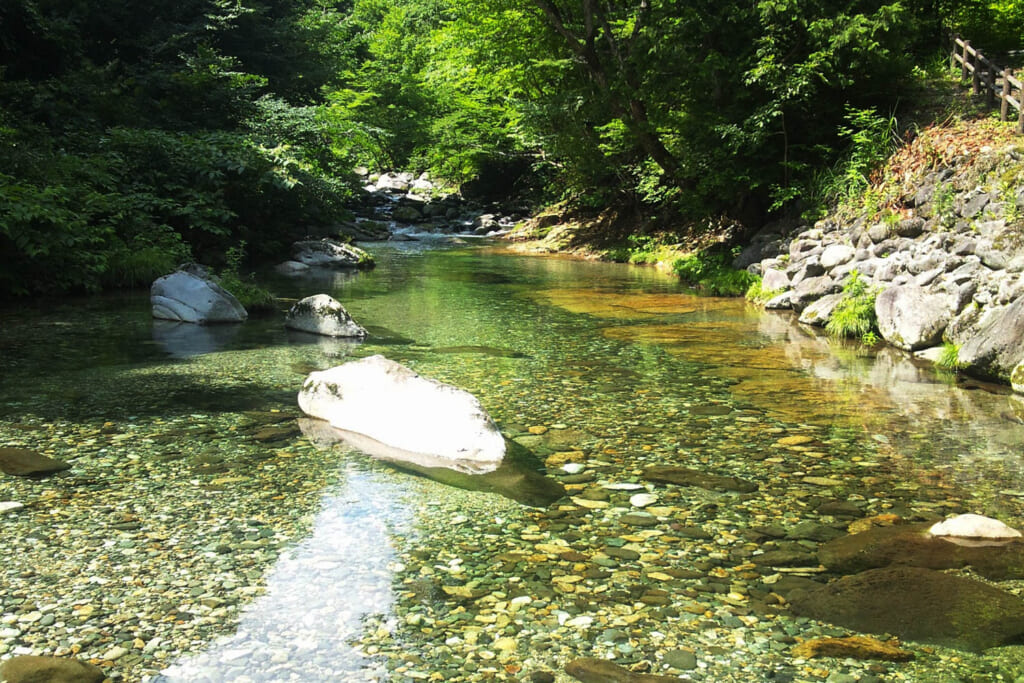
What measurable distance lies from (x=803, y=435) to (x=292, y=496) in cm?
374

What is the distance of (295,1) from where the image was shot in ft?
84.5

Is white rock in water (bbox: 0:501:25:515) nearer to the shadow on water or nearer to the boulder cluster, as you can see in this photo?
the shadow on water

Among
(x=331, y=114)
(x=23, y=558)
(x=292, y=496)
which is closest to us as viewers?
(x=23, y=558)

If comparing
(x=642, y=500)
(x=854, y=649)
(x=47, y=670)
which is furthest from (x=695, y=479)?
(x=47, y=670)

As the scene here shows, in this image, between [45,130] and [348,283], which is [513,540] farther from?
[45,130]

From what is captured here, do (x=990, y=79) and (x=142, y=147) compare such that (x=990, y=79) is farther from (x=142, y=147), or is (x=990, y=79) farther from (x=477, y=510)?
(x=142, y=147)

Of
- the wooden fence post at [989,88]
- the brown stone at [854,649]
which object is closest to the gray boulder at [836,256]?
the wooden fence post at [989,88]

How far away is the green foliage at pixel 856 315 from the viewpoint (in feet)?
33.1

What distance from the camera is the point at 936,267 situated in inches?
390

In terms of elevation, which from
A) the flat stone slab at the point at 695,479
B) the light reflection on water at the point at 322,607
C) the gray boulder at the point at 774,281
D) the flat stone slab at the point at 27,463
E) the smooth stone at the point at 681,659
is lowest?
the smooth stone at the point at 681,659

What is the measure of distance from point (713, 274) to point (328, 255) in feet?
29.5

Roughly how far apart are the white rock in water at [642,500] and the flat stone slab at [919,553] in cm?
99

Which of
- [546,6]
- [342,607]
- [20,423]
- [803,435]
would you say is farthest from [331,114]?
[342,607]

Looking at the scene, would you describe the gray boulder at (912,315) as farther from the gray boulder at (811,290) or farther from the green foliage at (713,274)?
the green foliage at (713,274)
